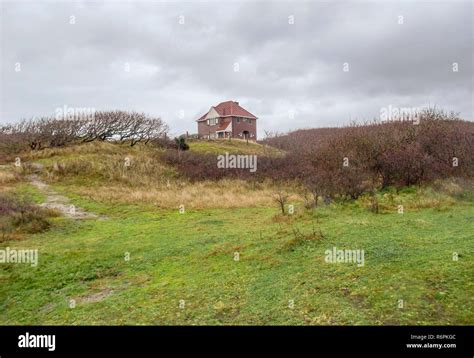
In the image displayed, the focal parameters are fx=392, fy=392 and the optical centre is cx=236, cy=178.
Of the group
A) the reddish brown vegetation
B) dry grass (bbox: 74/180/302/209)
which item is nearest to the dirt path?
dry grass (bbox: 74/180/302/209)

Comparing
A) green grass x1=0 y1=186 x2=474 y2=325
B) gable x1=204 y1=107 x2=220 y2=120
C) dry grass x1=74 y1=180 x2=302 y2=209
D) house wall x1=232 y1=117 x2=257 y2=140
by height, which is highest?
gable x1=204 y1=107 x2=220 y2=120

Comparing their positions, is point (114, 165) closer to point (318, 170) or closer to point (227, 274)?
point (318, 170)

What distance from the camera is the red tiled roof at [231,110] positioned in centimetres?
5206

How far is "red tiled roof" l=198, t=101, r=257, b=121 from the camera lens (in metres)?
52.1

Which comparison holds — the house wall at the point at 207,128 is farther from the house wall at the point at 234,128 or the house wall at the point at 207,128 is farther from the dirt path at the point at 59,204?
the dirt path at the point at 59,204

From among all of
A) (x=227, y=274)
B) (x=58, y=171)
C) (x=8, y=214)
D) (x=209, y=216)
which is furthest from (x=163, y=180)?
(x=227, y=274)

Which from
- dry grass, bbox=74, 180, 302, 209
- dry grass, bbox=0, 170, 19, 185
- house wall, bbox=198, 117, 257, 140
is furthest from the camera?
house wall, bbox=198, 117, 257, 140

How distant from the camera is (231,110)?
51.9m

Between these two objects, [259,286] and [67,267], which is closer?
[259,286]

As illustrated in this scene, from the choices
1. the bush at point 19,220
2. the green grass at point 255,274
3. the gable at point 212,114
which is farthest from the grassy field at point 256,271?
the gable at point 212,114

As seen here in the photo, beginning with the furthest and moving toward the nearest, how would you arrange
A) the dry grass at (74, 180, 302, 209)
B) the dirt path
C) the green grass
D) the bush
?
the dry grass at (74, 180, 302, 209) < the dirt path < the bush < the green grass

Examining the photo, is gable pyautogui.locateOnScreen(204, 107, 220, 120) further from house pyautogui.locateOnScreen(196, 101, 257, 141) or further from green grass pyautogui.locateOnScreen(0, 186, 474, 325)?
green grass pyautogui.locateOnScreen(0, 186, 474, 325)

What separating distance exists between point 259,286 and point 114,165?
72.3 feet
